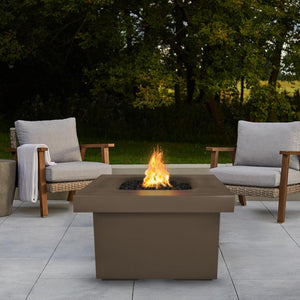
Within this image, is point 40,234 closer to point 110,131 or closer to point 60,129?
point 60,129

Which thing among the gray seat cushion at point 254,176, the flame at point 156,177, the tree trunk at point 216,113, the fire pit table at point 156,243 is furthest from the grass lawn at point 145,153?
the fire pit table at point 156,243

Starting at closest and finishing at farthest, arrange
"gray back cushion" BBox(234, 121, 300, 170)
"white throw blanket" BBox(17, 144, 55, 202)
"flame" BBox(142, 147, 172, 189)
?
"flame" BBox(142, 147, 172, 189) < "white throw blanket" BBox(17, 144, 55, 202) < "gray back cushion" BBox(234, 121, 300, 170)

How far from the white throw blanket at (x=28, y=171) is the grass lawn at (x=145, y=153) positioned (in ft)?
9.81

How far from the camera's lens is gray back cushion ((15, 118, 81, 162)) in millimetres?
4867

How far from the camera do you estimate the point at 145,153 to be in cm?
855

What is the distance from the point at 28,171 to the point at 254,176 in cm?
200

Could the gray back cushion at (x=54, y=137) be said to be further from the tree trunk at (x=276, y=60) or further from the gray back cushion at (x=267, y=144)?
the tree trunk at (x=276, y=60)

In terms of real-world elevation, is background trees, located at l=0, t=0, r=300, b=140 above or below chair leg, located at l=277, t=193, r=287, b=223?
above

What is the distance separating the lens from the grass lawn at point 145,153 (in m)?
7.71

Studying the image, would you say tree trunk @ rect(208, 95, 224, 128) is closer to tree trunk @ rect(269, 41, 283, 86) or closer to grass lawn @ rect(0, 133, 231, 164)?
grass lawn @ rect(0, 133, 231, 164)

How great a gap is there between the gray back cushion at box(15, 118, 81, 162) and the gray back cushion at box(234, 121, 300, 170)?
1.66 metres

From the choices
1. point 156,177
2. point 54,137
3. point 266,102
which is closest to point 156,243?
point 156,177

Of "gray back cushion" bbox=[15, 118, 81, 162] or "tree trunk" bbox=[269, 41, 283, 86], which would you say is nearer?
"gray back cushion" bbox=[15, 118, 81, 162]

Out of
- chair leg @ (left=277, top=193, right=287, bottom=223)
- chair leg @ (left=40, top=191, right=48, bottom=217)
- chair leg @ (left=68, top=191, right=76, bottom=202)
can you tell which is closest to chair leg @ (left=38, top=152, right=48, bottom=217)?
chair leg @ (left=40, top=191, right=48, bottom=217)
